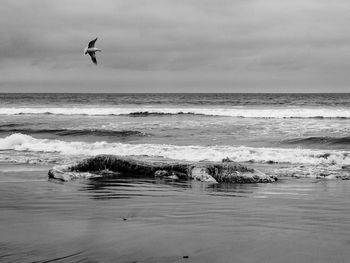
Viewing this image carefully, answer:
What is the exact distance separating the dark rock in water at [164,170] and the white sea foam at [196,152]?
149 inches

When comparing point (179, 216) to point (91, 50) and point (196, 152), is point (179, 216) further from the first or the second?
point (196, 152)

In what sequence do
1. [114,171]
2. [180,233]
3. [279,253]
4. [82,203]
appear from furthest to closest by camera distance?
[114,171] → [82,203] → [180,233] → [279,253]

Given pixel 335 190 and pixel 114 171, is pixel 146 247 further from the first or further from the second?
pixel 114 171

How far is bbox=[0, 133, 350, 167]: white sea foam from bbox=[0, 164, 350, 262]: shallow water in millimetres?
4318

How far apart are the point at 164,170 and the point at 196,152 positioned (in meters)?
4.94

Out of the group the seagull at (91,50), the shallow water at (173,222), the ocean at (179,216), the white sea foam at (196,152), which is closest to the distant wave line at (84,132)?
the white sea foam at (196,152)

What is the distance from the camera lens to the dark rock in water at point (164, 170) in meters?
10.4

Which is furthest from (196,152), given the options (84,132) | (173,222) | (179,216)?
(84,132)

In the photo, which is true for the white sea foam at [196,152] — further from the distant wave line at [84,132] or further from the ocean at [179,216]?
the distant wave line at [84,132]

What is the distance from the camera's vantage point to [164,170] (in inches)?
440

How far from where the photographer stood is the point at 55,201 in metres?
8.20

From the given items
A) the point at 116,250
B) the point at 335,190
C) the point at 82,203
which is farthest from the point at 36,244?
the point at 335,190

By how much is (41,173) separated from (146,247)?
6.77 meters

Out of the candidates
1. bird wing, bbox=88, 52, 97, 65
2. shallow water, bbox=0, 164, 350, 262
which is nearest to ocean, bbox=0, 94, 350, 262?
shallow water, bbox=0, 164, 350, 262
